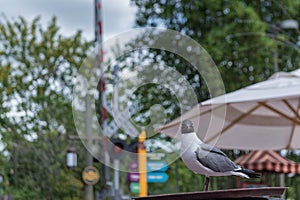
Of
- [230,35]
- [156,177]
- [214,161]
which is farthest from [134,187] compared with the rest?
[214,161]

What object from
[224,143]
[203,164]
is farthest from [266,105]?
[203,164]

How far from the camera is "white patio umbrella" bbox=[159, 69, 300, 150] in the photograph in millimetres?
6617

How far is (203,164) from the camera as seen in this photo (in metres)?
2.69

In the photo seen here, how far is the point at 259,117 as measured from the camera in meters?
7.84

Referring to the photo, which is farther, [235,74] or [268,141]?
[235,74]

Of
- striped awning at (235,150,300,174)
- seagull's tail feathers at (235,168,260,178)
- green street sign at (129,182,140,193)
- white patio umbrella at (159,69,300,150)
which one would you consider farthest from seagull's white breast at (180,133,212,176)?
green street sign at (129,182,140,193)

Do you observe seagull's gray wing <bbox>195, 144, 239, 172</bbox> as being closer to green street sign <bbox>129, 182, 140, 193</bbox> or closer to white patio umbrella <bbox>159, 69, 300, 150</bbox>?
white patio umbrella <bbox>159, 69, 300, 150</bbox>

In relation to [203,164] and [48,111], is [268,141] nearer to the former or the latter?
[203,164]

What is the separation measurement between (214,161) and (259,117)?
17.0 ft

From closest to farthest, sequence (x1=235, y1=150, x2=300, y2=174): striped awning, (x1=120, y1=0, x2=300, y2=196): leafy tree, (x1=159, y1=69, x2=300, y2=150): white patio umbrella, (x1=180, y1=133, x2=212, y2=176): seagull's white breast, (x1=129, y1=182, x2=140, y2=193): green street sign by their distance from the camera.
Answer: (x1=180, y1=133, x2=212, y2=176): seagull's white breast
(x1=159, y1=69, x2=300, y2=150): white patio umbrella
(x1=235, y1=150, x2=300, y2=174): striped awning
(x1=129, y1=182, x2=140, y2=193): green street sign
(x1=120, y1=0, x2=300, y2=196): leafy tree

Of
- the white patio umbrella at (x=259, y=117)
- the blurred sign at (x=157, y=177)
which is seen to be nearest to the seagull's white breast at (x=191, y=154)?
the white patio umbrella at (x=259, y=117)

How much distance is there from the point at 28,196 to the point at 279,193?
58.4 ft

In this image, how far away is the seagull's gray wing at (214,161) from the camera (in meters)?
2.69

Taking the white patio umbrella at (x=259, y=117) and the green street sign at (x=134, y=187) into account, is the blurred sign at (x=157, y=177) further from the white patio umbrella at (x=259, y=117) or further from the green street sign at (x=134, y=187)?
the white patio umbrella at (x=259, y=117)
